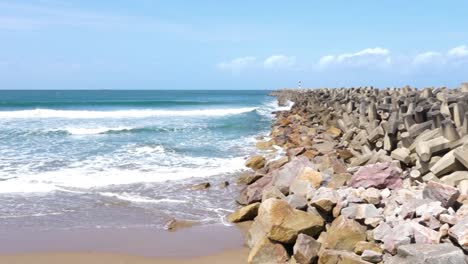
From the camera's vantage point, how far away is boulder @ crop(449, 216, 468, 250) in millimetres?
4289

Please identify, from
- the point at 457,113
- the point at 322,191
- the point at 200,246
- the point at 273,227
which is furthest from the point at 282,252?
the point at 457,113

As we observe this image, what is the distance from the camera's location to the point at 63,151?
1568 cm

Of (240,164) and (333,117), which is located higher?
(333,117)

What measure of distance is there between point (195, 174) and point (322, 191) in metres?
5.82

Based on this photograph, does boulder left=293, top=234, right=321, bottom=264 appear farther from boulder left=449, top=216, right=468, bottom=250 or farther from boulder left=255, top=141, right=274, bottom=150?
boulder left=255, top=141, right=274, bottom=150

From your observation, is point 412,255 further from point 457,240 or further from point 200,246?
point 200,246

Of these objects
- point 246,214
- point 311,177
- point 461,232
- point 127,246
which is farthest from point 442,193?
point 127,246

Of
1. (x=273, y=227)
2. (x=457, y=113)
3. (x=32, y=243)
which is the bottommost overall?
(x=32, y=243)

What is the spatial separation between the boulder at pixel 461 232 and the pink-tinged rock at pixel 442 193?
0.66 m

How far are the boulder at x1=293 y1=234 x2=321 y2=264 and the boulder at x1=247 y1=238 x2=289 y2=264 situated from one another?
19 centimetres

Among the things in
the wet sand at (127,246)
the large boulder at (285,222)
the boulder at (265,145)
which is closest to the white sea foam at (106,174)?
the boulder at (265,145)

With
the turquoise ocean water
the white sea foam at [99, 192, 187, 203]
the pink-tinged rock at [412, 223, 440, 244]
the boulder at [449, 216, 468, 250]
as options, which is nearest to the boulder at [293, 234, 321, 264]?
the pink-tinged rock at [412, 223, 440, 244]

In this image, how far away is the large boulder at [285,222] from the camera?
18.2 feet

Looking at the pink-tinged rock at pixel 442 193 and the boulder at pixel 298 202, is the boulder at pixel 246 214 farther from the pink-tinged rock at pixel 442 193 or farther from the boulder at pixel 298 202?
the pink-tinged rock at pixel 442 193
